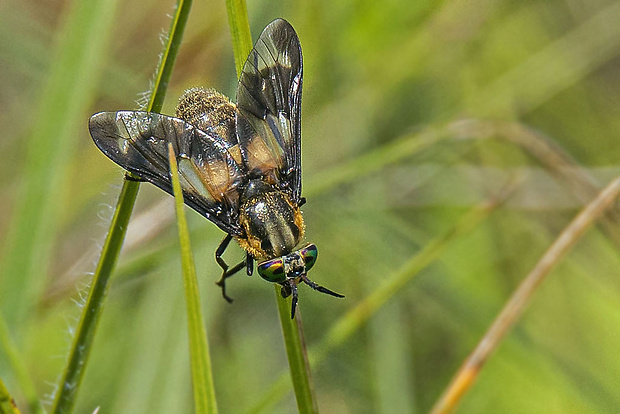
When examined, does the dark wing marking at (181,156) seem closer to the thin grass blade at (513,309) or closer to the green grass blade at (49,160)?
the green grass blade at (49,160)

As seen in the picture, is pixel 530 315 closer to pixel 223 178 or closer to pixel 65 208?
pixel 223 178

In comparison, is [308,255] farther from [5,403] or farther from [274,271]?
[5,403]

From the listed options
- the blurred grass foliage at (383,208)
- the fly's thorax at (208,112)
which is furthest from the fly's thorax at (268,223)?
the blurred grass foliage at (383,208)

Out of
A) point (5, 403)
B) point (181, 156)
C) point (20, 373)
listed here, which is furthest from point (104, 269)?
point (181, 156)

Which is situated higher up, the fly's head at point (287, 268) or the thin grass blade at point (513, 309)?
the fly's head at point (287, 268)

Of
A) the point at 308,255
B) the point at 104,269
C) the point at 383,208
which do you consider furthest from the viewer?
the point at 383,208

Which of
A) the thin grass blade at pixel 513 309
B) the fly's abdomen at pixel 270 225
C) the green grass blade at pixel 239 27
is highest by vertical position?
the green grass blade at pixel 239 27

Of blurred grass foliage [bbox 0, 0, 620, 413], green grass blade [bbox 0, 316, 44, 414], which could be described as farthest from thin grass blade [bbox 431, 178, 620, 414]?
green grass blade [bbox 0, 316, 44, 414]

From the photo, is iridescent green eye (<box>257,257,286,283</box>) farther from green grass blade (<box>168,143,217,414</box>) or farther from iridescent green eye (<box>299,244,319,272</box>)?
green grass blade (<box>168,143,217,414</box>)
